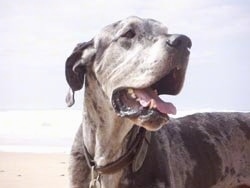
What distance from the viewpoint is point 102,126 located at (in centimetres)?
425

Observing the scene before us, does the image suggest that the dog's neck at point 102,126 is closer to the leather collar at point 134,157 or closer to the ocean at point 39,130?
the leather collar at point 134,157

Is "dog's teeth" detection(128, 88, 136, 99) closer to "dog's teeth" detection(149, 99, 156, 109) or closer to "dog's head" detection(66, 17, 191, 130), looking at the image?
"dog's head" detection(66, 17, 191, 130)

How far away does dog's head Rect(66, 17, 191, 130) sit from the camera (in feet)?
12.3

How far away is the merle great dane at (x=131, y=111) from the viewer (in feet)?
12.5

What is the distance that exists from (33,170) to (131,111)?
5.03 m

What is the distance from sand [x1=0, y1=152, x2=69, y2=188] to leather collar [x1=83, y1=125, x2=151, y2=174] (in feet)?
10.6

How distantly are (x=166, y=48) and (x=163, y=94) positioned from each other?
1.43ft

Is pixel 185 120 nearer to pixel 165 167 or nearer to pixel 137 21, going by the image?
pixel 165 167

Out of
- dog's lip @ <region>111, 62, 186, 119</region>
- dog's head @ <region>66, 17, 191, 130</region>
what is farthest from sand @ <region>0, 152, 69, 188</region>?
dog's lip @ <region>111, 62, 186, 119</region>

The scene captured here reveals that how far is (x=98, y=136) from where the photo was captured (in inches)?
168

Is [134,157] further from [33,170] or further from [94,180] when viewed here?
[33,170]

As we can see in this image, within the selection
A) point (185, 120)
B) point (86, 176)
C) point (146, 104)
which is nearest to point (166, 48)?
point (146, 104)

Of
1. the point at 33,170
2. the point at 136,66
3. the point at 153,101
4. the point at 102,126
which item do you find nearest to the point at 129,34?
the point at 136,66

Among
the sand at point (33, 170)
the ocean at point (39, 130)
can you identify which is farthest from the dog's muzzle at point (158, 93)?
the ocean at point (39, 130)
